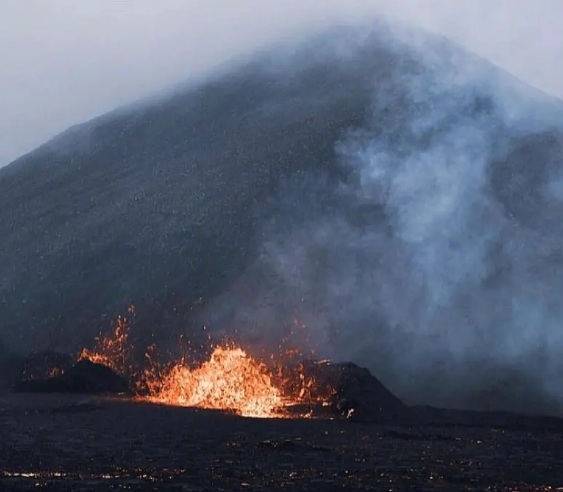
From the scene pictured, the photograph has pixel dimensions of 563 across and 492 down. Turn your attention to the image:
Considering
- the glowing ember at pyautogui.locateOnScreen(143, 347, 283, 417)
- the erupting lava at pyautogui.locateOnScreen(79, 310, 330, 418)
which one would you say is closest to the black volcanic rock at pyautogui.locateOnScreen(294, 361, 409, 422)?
the erupting lava at pyautogui.locateOnScreen(79, 310, 330, 418)

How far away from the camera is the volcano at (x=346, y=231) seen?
221ft

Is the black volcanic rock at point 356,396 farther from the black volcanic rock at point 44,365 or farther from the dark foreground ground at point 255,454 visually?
the black volcanic rock at point 44,365

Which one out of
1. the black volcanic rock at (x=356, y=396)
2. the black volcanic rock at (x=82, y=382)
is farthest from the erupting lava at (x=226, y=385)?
the black volcanic rock at (x=82, y=382)

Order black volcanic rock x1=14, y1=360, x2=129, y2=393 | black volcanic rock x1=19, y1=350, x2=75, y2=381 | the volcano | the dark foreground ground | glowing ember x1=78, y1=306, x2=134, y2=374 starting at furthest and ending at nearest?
glowing ember x1=78, y1=306, x2=134, y2=374, the volcano, black volcanic rock x1=19, y1=350, x2=75, y2=381, black volcanic rock x1=14, y1=360, x2=129, y2=393, the dark foreground ground

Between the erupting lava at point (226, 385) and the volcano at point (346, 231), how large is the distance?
5.04 metres

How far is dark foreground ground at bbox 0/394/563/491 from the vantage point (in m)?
27.0

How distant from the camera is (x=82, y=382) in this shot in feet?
192

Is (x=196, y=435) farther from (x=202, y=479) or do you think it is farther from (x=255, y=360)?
(x=255, y=360)

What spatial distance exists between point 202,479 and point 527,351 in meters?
42.8

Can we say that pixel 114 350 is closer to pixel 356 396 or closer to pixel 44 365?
pixel 44 365

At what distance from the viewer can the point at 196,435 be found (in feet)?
125

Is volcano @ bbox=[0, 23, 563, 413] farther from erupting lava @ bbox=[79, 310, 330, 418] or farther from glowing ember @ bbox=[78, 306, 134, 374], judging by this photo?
erupting lava @ bbox=[79, 310, 330, 418]

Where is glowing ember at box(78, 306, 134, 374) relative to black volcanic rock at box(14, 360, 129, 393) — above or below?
above

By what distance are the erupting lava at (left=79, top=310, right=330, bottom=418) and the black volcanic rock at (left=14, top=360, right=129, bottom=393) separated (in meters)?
2.08
